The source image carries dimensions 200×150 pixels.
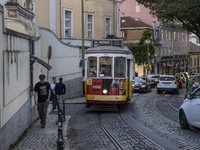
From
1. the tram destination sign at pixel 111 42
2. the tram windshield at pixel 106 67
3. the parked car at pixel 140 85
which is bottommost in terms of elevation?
the parked car at pixel 140 85

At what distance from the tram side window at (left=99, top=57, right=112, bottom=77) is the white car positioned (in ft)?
23.6

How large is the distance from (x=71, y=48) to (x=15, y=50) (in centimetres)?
2244

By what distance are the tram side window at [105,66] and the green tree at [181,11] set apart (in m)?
15.2

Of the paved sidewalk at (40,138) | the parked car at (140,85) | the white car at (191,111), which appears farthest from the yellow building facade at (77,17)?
the white car at (191,111)

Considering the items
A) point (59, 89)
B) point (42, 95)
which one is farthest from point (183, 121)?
point (59, 89)

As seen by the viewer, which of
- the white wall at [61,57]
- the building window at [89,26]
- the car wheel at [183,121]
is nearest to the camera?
the car wheel at [183,121]

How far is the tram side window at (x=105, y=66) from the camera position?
22906 millimetres

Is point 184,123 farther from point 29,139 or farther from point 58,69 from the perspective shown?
point 58,69

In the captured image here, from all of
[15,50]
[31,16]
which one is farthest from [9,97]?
[31,16]

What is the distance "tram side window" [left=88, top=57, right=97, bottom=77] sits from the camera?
2304 cm

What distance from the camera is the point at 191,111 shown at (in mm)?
15086

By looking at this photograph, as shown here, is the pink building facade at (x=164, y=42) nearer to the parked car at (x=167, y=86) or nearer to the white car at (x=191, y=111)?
the parked car at (x=167, y=86)

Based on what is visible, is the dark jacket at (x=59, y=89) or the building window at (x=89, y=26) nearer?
the dark jacket at (x=59, y=89)

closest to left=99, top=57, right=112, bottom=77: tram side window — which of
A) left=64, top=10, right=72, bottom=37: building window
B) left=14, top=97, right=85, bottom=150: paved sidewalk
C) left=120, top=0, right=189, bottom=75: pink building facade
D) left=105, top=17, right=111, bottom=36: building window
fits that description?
left=14, top=97, right=85, bottom=150: paved sidewalk
